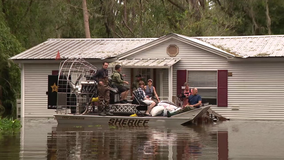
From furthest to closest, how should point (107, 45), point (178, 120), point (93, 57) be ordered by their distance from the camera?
1. point (107, 45)
2. point (93, 57)
3. point (178, 120)

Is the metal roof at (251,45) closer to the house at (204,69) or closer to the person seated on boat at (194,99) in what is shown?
the house at (204,69)

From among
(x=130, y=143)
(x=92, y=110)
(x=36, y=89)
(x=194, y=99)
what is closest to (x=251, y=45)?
(x=194, y=99)

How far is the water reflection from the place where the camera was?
1398 cm

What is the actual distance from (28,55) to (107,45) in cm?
376

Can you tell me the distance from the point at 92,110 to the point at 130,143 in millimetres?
7272

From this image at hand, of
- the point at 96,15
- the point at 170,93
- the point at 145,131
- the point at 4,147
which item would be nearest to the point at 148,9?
the point at 96,15

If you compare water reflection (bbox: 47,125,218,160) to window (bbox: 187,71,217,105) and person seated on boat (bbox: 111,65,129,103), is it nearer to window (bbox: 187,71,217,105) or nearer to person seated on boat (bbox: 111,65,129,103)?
person seated on boat (bbox: 111,65,129,103)

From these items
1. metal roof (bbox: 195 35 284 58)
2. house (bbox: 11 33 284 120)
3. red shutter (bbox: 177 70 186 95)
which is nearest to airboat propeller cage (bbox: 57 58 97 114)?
house (bbox: 11 33 284 120)

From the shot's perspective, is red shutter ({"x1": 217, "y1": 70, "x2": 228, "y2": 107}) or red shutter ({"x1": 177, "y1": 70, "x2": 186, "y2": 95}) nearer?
red shutter ({"x1": 217, "y1": 70, "x2": 228, "y2": 107})

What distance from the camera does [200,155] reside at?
13.9 metres

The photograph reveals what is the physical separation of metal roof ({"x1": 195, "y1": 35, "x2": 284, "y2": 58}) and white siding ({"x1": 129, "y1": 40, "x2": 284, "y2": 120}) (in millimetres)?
475

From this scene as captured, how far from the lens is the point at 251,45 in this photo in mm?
28625

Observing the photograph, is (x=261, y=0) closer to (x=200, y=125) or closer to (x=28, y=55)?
(x=28, y=55)

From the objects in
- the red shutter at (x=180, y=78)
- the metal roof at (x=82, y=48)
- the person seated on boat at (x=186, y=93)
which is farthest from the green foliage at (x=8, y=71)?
the person seated on boat at (x=186, y=93)
